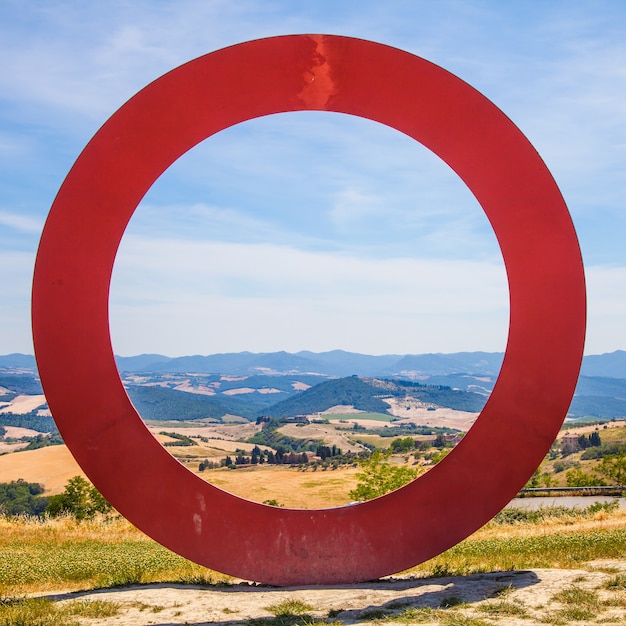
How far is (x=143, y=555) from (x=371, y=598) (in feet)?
18.9

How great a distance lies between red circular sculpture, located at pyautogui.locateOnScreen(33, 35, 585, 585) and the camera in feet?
29.4

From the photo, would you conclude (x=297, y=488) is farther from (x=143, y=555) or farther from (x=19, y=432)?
(x=19, y=432)

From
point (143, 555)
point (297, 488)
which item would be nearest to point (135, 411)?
point (143, 555)

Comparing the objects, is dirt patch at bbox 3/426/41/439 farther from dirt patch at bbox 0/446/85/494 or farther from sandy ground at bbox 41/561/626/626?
sandy ground at bbox 41/561/626/626

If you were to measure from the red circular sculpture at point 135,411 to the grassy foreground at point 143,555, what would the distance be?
135 cm

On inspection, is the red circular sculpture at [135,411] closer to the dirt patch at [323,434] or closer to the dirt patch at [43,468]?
the dirt patch at [43,468]

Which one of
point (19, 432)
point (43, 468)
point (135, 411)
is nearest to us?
point (135, 411)

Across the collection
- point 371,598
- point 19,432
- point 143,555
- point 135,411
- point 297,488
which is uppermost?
point 135,411

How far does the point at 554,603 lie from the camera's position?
26.3 ft

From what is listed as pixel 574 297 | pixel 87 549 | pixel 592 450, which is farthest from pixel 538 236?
pixel 592 450

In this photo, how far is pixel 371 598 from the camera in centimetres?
881

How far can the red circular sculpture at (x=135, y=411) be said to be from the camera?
8.97 m

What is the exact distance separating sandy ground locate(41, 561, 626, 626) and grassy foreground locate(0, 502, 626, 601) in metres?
0.64

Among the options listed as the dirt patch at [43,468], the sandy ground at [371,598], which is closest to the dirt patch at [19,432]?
the dirt patch at [43,468]
